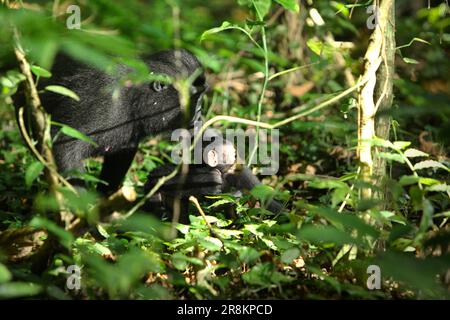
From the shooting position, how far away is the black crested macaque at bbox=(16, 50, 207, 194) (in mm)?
3465

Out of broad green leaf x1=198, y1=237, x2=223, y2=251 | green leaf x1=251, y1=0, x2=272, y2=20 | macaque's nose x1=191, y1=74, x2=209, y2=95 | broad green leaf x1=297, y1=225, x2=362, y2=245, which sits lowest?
broad green leaf x1=198, y1=237, x2=223, y2=251

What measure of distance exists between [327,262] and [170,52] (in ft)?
6.38

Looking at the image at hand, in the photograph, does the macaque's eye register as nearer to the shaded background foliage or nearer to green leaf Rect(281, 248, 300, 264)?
the shaded background foliage

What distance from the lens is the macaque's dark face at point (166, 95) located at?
3.70m

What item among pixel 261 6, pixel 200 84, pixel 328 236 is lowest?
pixel 328 236

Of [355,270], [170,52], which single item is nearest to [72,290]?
[355,270]

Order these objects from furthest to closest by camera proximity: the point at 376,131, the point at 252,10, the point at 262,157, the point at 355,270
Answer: the point at 262,157 < the point at 252,10 < the point at 376,131 < the point at 355,270

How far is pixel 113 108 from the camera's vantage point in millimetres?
3559

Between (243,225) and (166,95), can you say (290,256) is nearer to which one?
(243,225)

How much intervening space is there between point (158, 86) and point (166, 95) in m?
0.10

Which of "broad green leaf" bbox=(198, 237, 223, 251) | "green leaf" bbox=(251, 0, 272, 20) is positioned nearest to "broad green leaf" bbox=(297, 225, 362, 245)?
"broad green leaf" bbox=(198, 237, 223, 251)

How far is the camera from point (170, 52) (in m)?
3.86

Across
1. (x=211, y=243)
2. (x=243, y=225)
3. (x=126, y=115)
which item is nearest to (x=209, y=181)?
(x=243, y=225)
